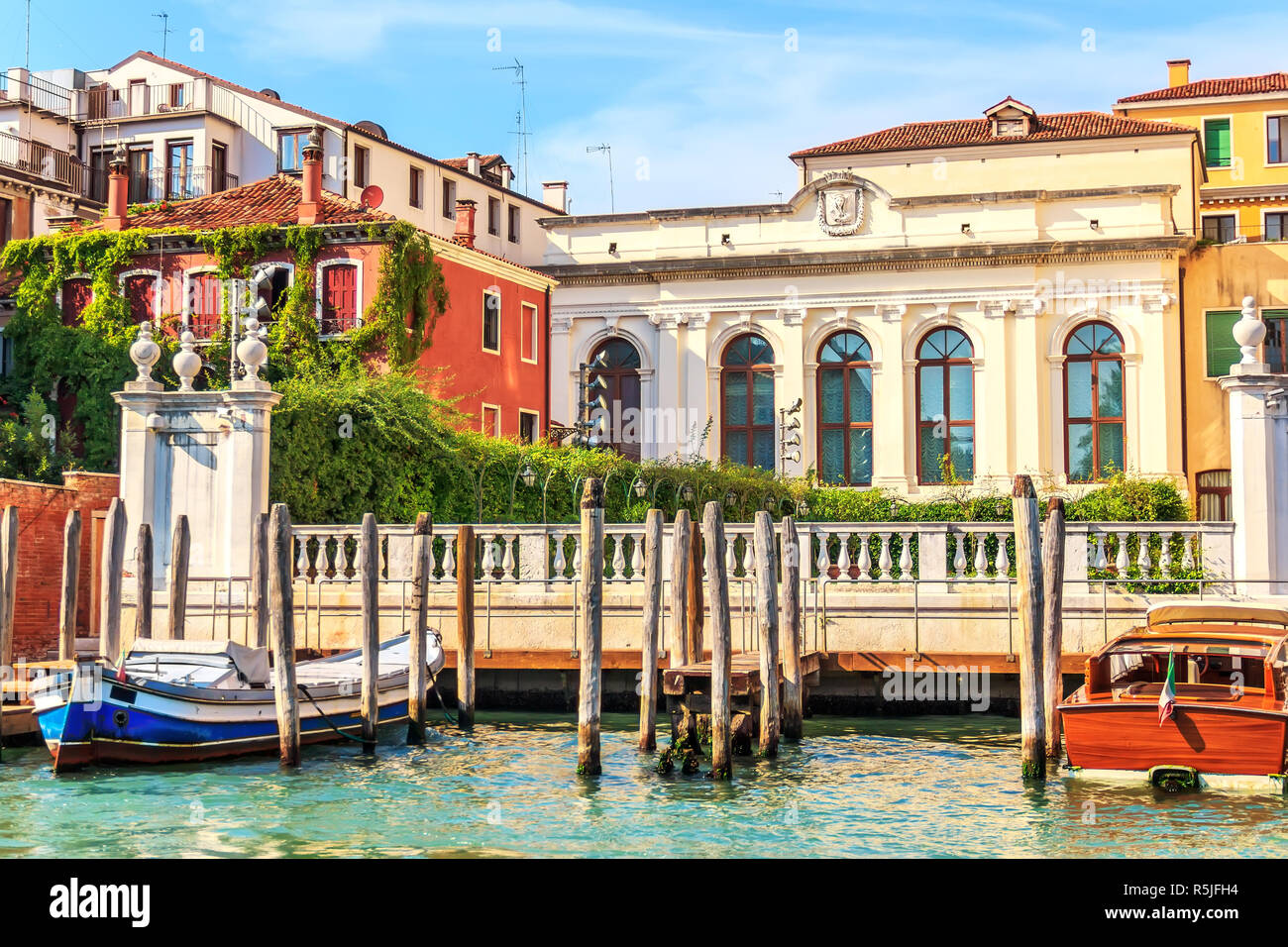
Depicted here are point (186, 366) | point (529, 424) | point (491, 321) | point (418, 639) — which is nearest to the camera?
point (418, 639)

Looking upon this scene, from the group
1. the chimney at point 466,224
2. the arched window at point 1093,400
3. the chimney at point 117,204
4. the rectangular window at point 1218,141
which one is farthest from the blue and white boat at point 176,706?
the rectangular window at point 1218,141

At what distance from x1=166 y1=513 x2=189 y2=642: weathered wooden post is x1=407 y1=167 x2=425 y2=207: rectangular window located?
967 inches

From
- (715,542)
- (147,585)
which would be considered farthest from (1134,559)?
(147,585)

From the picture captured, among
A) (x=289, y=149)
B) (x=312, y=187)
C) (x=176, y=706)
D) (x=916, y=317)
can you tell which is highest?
(x=289, y=149)

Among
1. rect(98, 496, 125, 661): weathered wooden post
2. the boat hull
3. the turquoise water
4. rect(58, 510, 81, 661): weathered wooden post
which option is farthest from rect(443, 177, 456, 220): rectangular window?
the boat hull

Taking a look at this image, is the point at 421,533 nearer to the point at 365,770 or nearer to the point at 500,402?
the point at 365,770

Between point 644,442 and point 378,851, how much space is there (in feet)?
79.1

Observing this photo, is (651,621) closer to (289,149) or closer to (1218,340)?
(1218,340)

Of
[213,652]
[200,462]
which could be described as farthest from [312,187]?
[213,652]

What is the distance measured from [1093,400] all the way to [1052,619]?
20622 mm

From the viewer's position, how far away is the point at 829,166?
36656 millimetres

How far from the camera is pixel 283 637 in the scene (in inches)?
479

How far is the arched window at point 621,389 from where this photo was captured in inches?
1325

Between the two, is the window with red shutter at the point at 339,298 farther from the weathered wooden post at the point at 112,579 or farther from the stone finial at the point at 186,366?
the weathered wooden post at the point at 112,579
